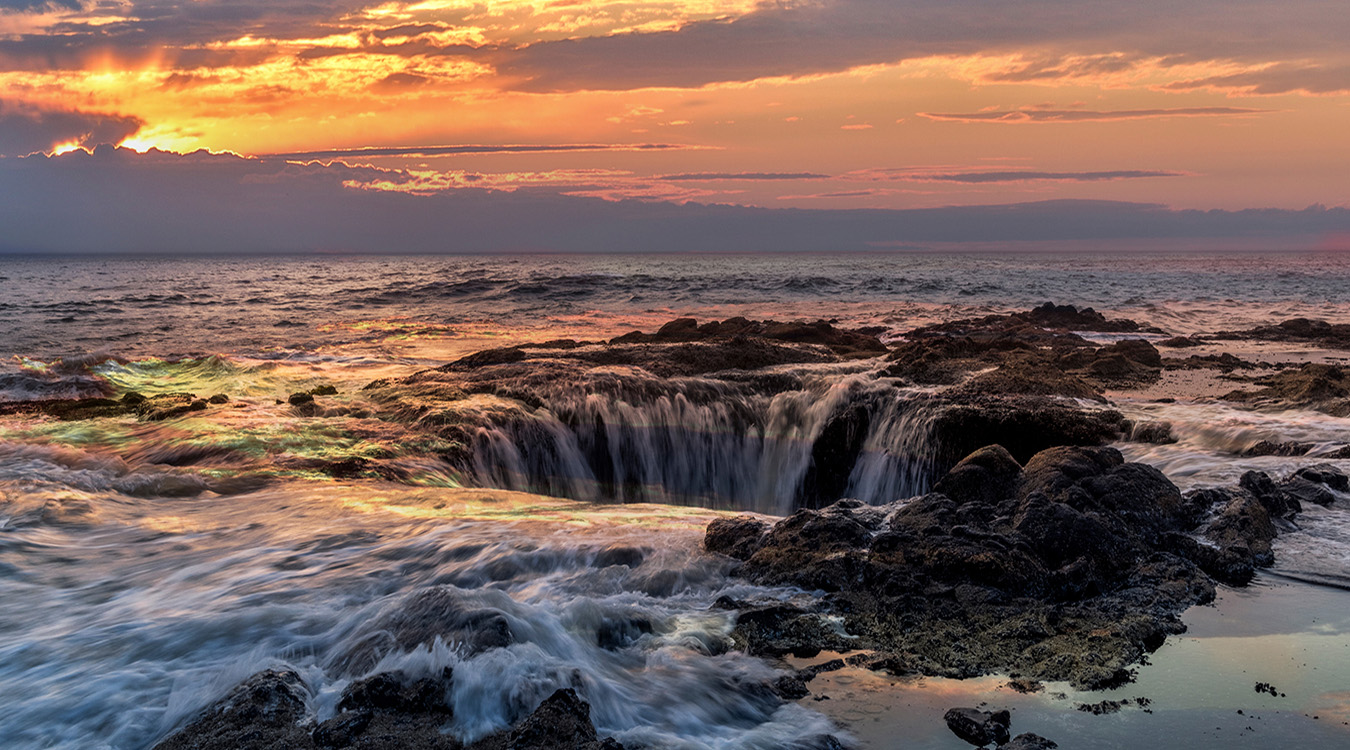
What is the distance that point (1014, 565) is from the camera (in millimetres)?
4773

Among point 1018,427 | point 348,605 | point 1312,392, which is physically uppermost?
point 1312,392

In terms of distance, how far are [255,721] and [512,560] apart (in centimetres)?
213

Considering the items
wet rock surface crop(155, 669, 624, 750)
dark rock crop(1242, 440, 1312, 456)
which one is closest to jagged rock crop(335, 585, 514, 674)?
wet rock surface crop(155, 669, 624, 750)

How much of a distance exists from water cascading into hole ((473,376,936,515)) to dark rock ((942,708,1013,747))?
5.18 m

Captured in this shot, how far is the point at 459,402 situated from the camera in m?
10.3

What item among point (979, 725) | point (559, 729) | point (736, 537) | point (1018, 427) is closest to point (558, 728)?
point (559, 729)

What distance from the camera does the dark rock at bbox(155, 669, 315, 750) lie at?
3469 millimetres

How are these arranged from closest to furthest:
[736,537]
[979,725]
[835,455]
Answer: [979,725] < [736,537] < [835,455]

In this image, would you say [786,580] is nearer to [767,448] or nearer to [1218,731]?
[1218,731]

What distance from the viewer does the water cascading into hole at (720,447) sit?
9109 millimetres

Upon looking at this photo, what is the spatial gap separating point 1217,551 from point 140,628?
21.9ft

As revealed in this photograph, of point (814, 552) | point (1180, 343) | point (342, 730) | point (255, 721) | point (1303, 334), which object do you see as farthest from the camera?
point (1303, 334)

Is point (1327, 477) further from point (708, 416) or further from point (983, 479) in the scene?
point (708, 416)

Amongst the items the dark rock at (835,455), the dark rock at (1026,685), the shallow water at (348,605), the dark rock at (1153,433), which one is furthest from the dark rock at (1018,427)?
the dark rock at (1026,685)
